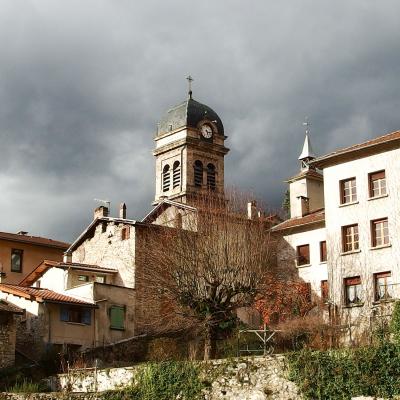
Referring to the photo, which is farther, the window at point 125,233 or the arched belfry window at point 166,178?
the arched belfry window at point 166,178

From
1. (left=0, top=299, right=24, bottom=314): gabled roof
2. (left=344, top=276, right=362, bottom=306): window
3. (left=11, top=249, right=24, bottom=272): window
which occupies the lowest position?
(left=0, top=299, right=24, bottom=314): gabled roof

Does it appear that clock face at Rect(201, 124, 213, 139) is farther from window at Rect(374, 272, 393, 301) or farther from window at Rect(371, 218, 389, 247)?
window at Rect(374, 272, 393, 301)

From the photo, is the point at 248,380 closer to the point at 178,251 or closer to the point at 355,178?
the point at 178,251

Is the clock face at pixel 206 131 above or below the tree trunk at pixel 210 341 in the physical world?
above

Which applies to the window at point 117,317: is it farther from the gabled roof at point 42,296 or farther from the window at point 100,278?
the window at point 100,278

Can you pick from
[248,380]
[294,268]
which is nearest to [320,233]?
[294,268]

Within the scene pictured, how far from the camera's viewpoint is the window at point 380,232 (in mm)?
41531

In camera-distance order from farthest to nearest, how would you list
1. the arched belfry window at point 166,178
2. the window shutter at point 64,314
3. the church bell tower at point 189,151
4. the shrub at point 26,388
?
the arched belfry window at point 166,178, the church bell tower at point 189,151, the window shutter at point 64,314, the shrub at point 26,388

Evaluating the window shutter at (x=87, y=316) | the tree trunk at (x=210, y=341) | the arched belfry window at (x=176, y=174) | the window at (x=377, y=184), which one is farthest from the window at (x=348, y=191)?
the arched belfry window at (x=176, y=174)

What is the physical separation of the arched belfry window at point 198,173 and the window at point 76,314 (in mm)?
33527

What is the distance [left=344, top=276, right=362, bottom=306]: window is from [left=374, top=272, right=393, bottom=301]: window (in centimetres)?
88

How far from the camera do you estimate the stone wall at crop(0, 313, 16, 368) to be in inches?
1542

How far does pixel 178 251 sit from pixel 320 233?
10493 mm

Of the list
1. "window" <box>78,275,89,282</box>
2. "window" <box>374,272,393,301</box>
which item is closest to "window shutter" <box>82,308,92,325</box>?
"window" <box>78,275,89,282</box>
